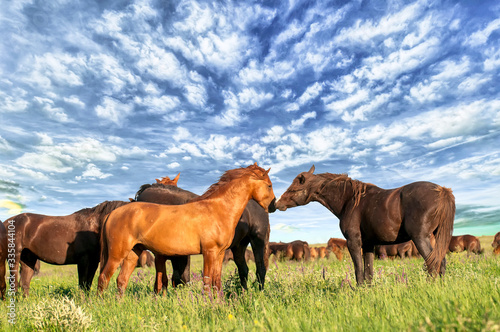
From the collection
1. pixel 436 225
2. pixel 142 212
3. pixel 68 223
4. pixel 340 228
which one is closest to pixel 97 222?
pixel 68 223

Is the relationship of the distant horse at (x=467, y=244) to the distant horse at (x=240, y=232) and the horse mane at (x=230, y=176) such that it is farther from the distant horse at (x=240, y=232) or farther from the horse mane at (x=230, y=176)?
the horse mane at (x=230, y=176)

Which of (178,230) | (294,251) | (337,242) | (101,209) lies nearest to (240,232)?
(178,230)

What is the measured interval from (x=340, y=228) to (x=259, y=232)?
215cm

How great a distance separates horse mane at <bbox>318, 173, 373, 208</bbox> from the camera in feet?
25.6

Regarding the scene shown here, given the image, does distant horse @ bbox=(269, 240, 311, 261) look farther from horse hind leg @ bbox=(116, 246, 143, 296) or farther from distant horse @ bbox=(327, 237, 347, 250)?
horse hind leg @ bbox=(116, 246, 143, 296)

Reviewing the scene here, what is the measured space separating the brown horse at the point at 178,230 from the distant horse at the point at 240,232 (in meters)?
1.68

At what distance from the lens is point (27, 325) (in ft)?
16.0

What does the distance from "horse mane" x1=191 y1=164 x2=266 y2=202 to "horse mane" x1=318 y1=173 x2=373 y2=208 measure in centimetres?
251

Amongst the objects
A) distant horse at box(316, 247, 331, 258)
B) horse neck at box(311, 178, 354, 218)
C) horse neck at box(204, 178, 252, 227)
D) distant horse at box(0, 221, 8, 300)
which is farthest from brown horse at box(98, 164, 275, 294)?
distant horse at box(316, 247, 331, 258)

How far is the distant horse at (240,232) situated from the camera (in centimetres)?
766

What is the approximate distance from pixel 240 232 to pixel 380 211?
129 inches

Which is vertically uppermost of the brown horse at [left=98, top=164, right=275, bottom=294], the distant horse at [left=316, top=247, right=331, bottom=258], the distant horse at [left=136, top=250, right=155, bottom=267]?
the brown horse at [left=98, top=164, right=275, bottom=294]

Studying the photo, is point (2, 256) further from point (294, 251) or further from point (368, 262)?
point (294, 251)

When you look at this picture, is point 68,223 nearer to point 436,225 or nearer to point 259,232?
point 259,232
